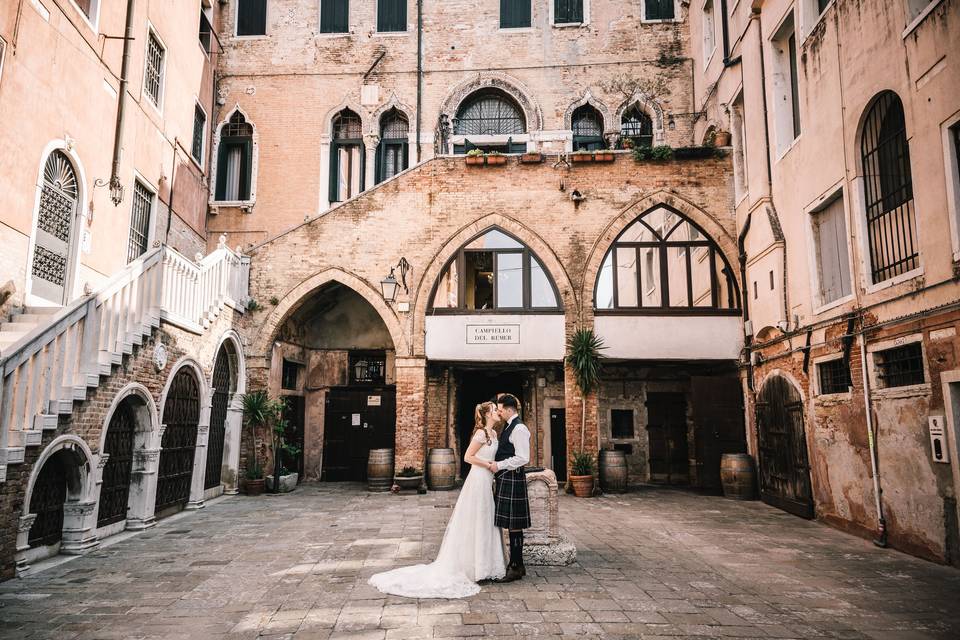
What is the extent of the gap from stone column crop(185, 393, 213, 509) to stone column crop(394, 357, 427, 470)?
3768mm

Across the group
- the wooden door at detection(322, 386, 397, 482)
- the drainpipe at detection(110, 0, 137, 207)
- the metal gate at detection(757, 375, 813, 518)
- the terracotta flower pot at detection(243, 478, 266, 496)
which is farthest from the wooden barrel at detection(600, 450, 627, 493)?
the drainpipe at detection(110, 0, 137, 207)

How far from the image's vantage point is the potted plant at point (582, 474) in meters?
12.6

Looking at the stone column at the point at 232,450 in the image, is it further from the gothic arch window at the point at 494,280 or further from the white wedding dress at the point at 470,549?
the white wedding dress at the point at 470,549

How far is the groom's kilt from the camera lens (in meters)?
6.05

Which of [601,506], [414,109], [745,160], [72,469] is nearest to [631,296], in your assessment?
[745,160]

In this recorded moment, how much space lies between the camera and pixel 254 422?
13.0 metres

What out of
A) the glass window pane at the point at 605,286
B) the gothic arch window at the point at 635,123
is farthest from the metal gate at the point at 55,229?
the gothic arch window at the point at 635,123

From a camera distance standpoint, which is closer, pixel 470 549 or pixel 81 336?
pixel 470 549

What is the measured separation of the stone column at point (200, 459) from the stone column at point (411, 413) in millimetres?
3768

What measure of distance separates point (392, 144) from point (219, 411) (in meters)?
9.01

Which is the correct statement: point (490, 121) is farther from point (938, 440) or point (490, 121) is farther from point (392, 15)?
point (938, 440)

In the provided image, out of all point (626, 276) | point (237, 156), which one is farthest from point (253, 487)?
point (237, 156)

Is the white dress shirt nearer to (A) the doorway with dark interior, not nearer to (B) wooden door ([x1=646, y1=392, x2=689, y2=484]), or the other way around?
(A) the doorway with dark interior

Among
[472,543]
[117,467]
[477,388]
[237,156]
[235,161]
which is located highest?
[237,156]
